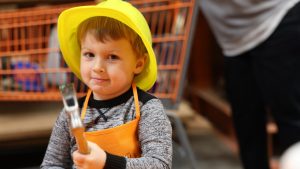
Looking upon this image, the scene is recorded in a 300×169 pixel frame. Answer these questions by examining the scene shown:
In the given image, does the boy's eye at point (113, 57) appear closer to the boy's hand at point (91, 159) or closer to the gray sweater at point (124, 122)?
the gray sweater at point (124, 122)

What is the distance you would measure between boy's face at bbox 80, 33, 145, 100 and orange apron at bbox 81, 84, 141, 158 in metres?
0.06

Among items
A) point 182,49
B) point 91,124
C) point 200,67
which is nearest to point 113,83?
point 91,124

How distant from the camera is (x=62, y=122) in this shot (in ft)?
2.88

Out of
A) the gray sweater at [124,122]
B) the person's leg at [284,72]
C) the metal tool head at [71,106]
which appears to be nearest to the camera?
the metal tool head at [71,106]

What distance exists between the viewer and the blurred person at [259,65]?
49.6 inches

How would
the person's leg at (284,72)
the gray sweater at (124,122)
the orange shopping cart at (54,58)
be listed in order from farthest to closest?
the orange shopping cart at (54,58) < the person's leg at (284,72) < the gray sweater at (124,122)

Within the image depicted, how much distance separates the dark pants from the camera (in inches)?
49.5

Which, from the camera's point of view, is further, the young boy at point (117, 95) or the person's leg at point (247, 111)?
the person's leg at point (247, 111)

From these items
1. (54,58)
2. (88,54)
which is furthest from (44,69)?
(88,54)

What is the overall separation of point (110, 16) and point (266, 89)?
673mm

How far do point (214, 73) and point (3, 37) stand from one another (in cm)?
120

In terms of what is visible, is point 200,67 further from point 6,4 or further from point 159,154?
point 159,154

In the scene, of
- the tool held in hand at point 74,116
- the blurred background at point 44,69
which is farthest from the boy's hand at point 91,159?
the blurred background at point 44,69

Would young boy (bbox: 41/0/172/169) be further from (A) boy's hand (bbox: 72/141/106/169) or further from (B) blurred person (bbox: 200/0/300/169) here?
(B) blurred person (bbox: 200/0/300/169)
